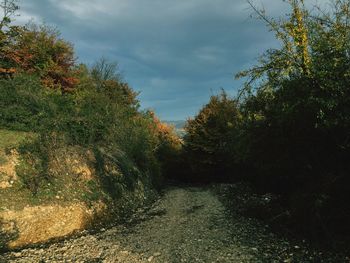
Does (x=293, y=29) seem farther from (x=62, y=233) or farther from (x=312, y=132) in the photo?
(x=62, y=233)

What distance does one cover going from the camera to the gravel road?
10.0 m

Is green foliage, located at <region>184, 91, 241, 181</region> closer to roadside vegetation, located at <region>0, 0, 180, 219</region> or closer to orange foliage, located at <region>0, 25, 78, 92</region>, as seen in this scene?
roadside vegetation, located at <region>0, 0, 180, 219</region>

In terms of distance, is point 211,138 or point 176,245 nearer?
point 176,245

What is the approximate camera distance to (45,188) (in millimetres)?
14500

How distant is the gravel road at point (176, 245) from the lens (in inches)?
396

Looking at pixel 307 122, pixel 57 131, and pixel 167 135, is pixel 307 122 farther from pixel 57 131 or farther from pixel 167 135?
pixel 167 135

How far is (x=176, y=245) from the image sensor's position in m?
11.3

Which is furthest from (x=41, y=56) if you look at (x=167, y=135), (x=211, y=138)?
(x=167, y=135)

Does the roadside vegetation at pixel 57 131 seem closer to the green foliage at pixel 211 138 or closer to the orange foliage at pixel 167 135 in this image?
the green foliage at pixel 211 138

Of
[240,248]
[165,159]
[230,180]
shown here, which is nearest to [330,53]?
[240,248]

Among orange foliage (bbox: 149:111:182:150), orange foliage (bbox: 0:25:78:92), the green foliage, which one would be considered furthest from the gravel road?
orange foliage (bbox: 149:111:182:150)

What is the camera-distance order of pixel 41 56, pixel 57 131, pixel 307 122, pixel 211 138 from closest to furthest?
pixel 307 122
pixel 57 131
pixel 41 56
pixel 211 138

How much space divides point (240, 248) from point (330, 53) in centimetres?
631

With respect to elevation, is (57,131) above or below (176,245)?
above
